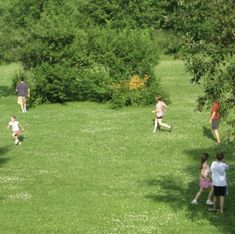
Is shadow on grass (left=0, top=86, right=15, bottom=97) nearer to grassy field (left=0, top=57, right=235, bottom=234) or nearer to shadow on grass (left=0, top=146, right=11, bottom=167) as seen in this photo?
grassy field (left=0, top=57, right=235, bottom=234)

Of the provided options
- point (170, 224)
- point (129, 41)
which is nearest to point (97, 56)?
point (129, 41)

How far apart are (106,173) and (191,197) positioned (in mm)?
5072

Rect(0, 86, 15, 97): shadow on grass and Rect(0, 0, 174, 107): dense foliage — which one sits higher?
Rect(0, 0, 174, 107): dense foliage

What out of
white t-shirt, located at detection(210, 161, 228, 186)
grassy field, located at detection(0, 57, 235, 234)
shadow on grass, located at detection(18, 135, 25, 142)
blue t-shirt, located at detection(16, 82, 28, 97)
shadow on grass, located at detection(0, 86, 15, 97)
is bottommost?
shadow on grass, located at detection(0, 86, 15, 97)

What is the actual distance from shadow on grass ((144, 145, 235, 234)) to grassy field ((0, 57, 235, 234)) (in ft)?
0.12

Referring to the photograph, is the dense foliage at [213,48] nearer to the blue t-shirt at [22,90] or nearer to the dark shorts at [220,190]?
the dark shorts at [220,190]

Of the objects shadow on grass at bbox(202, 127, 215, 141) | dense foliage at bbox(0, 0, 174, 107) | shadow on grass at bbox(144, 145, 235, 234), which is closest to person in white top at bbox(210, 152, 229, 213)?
shadow on grass at bbox(144, 145, 235, 234)

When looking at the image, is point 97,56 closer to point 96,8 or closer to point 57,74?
point 57,74

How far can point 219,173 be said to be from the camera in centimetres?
1997

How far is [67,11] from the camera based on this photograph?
82.0 m

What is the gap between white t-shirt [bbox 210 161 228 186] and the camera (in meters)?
20.0

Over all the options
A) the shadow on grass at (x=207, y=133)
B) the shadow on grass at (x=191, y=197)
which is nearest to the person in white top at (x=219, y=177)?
the shadow on grass at (x=191, y=197)

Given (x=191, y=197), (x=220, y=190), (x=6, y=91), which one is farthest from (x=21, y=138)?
(x=6, y=91)

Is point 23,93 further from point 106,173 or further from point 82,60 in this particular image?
point 106,173
